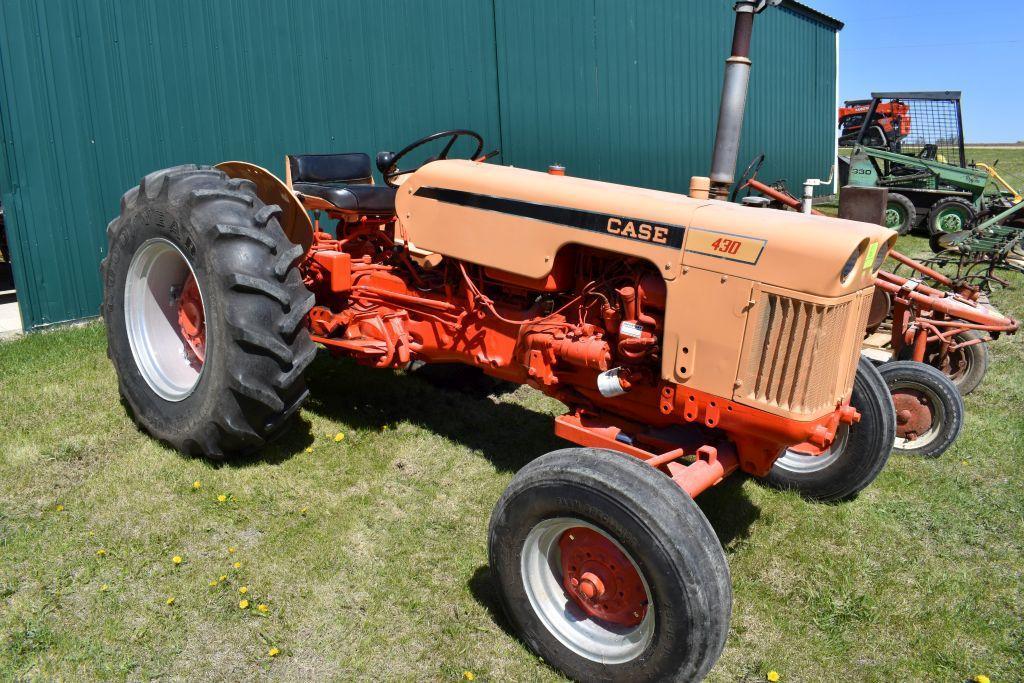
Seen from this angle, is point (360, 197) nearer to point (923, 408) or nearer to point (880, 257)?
point (880, 257)

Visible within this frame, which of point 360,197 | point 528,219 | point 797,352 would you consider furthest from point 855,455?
point 360,197

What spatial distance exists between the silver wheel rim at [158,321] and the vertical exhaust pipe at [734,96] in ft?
8.38

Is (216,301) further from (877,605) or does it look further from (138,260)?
(877,605)

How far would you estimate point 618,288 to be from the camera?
303cm

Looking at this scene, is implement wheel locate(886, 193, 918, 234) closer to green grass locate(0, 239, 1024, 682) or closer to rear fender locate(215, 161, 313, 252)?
green grass locate(0, 239, 1024, 682)

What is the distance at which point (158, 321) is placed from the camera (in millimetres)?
3916

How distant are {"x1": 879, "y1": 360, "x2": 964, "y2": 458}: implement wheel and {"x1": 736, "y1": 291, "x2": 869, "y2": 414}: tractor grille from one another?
5.71 ft

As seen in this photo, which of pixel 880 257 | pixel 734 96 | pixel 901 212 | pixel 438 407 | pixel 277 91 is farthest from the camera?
pixel 901 212

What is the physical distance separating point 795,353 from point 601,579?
0.97 meters

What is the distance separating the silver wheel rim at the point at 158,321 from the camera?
12.4ft

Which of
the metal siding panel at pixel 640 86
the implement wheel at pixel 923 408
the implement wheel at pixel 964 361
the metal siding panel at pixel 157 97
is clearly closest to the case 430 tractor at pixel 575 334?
the implement wheel at pixel 923 408

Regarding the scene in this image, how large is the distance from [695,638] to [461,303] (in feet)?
6.20

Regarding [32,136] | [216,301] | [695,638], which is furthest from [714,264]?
[32,136]

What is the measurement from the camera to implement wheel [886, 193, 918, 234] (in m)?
12.2
